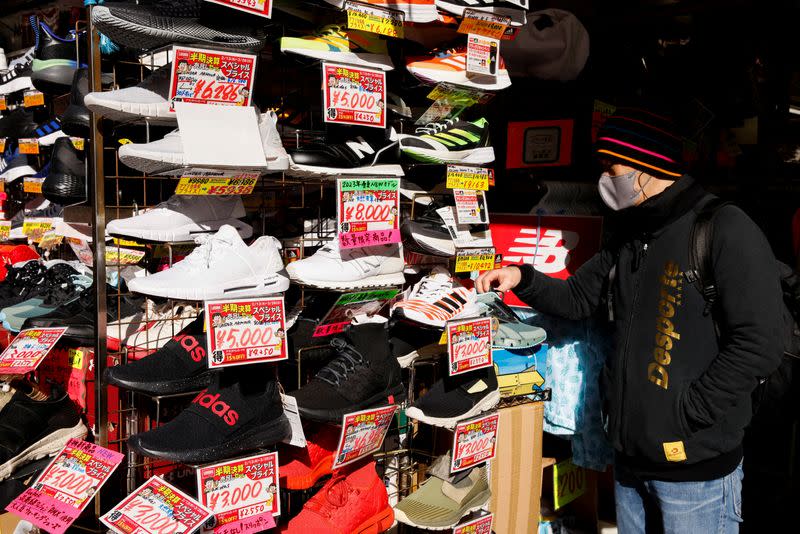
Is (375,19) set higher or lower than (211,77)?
higher

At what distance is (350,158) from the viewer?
6.57 ft

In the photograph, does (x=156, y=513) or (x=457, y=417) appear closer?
(x=156, y=513)

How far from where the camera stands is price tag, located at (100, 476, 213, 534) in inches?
65.1

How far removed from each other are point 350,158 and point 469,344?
70cm

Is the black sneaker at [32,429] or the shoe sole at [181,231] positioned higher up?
the shoe sole at [181,231]

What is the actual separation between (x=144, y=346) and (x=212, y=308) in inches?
25.5

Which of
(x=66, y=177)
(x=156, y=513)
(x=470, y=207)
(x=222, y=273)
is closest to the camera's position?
(x=156, y=513)

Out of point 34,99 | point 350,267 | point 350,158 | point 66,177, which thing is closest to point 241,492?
point 350,267

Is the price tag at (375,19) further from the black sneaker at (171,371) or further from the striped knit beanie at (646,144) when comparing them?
the black sneaker at (171,371)

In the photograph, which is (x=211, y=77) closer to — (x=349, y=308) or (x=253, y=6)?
(x=253, y=6)

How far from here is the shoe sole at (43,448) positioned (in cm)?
195

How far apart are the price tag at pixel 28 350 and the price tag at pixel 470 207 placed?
1.36m

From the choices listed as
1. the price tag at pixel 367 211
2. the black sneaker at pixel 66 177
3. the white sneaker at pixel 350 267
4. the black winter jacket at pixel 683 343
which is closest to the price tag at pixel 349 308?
the white sneaker at pixel 350 267

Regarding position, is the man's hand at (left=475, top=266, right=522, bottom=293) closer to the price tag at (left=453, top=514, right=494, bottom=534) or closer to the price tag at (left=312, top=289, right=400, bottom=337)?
the price tag at (left=312, top=289, right=400, bottom=337)
